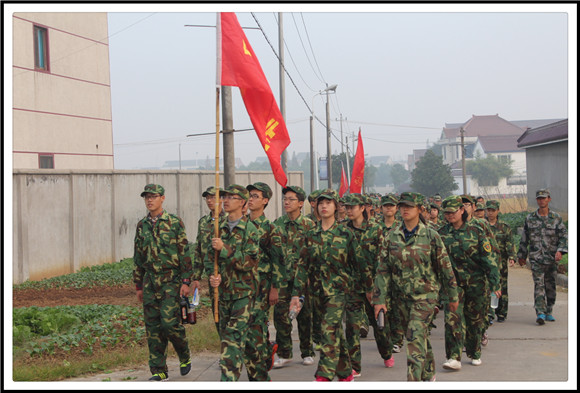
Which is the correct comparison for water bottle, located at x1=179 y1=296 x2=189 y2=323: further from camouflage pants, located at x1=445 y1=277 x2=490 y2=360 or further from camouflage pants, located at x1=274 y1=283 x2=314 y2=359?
camouflage pants, located at x1=445 y1=277 x2=490 y2=360

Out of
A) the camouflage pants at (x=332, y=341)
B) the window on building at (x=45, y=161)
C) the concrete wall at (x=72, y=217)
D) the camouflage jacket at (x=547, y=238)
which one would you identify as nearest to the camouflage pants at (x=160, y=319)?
the camouflage pants at (x=332, y=341)

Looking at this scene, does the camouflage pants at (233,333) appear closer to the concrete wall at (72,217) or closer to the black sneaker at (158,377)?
the black sneaker at (158,377)

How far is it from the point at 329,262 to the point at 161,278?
6.22 feet

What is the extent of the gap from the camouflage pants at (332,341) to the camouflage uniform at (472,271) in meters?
1.80

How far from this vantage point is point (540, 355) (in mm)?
8711

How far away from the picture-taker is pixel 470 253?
850 cm

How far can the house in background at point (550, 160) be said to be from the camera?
84.6ft

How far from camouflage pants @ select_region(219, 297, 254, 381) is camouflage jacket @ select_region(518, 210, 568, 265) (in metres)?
6.01

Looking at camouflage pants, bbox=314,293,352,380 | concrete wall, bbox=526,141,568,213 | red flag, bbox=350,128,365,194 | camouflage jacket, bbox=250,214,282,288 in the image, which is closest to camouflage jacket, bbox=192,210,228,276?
camouflage jacket, bbox=250,214,282,288

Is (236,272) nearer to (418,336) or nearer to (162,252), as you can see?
(162,252)

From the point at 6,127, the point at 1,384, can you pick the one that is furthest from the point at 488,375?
the point at 6,127

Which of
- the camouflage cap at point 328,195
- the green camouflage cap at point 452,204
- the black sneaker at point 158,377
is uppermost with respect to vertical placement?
the camouflage cap at point 328,195

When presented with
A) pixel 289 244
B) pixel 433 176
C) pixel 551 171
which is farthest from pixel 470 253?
pixel 433 176

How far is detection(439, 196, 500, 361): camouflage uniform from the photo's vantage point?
835 centimetres
